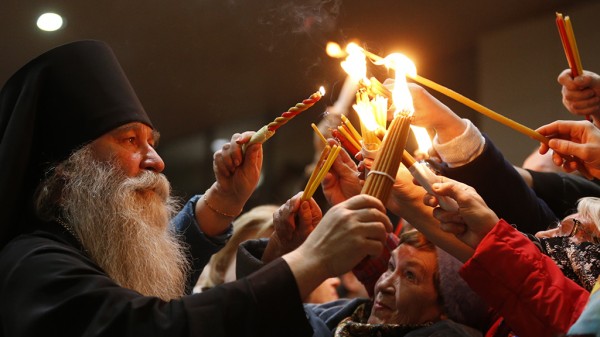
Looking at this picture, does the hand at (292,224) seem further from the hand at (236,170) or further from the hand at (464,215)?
the hand at (464,215)

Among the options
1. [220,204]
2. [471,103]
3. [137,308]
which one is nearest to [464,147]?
[471,103]

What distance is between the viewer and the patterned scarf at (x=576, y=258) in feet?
7.21

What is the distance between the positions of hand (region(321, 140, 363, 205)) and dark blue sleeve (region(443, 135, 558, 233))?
315mm

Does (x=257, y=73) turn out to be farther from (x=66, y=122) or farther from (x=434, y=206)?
(x=434, y=206)

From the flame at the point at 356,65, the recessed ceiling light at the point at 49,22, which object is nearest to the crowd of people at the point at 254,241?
the flame at the point at 356,65

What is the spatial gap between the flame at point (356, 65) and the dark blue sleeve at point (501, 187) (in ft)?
1.82

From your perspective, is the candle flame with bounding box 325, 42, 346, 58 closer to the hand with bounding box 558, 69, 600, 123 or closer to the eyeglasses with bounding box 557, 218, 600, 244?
the hand with bounding box 558, 69, 600, 123

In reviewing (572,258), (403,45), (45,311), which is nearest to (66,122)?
(45,311)

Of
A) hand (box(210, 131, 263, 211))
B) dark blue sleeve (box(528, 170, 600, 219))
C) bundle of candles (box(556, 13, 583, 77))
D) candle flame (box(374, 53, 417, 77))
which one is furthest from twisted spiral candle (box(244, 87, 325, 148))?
dark blue sleeve (box(528, 170, 600, 219))

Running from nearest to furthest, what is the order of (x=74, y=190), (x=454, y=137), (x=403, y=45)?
(x=74, y=190) → (x=454, y=137) → (x=403, y=45)

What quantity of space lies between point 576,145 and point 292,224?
3.00 feet

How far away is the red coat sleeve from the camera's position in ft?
6.57

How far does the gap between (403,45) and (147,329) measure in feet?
9.58

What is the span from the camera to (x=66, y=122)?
2.48 m
